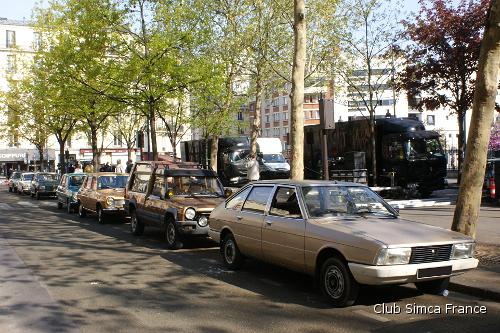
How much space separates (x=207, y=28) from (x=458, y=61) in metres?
11.2

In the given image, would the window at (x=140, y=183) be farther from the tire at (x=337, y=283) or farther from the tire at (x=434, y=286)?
the tire at (x=434, y=286)

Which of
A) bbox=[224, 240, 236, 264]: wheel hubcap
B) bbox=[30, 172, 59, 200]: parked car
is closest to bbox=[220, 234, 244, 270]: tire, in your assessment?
bbox=[224, 240, 236, 264]: wheel hubcap

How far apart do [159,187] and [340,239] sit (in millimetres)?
6708

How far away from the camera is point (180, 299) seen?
267 inches

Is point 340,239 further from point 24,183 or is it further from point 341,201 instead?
point 24,183

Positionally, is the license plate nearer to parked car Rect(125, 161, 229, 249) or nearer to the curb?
the curb

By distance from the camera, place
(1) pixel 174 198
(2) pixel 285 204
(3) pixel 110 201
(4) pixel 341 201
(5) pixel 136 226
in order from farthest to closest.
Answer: (3) pixel 110 201 < (5) pixel 136 226 < (1) pixel 174 198 < (2) pixel 285 204 < (4) pixel 341 201

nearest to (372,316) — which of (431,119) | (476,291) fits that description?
(476,291)

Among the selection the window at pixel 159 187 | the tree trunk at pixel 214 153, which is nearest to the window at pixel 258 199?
the window at pixel 159 187

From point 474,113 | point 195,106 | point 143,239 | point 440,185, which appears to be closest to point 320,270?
point 474,113

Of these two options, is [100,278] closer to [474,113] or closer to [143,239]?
[143,239]

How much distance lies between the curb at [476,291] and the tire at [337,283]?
5.68 feet

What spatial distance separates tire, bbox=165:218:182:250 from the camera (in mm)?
10750

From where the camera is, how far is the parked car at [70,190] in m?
19.7
